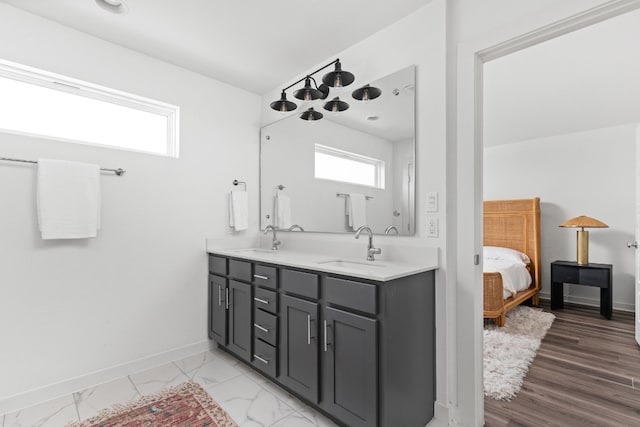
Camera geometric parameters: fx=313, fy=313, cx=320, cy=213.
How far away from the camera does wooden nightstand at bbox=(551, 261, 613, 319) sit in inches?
141

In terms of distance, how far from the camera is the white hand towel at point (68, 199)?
1.94 meters

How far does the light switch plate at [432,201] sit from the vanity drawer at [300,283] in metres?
0.78

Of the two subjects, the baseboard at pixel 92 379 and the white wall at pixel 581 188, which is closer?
the baseboard at pixel 92 379

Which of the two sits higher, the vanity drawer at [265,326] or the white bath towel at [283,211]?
the white bath towel at [283,211]

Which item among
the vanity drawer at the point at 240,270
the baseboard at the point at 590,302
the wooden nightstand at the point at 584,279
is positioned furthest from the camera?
the baseboard at the point at 590,302

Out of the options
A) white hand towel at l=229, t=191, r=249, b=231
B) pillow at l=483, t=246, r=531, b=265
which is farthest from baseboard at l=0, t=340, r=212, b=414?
pillow at l=483, t=246, r=531, b=265

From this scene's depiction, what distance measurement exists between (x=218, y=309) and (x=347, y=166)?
158cm

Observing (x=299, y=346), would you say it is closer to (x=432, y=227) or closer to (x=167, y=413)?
(x=167, y=413)

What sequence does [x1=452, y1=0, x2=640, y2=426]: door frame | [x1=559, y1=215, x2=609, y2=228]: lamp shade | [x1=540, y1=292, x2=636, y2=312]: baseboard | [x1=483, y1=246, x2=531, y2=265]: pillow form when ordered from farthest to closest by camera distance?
[x1=483, y1=246, x2=531, y2=265]: pillow
[x1=540, y1=292, x2=636, y2=312]: baseboard
[x1=559, y1=215, x2=609, y2=228]: lamp shade
[x1=452, y1=0, x2=640, y2=426]: door frame

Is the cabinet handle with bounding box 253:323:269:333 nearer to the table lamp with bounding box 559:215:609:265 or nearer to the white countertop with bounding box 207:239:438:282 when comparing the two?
the white countertop with bounding box 207:239:438:282

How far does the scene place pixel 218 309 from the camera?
2.61 meters

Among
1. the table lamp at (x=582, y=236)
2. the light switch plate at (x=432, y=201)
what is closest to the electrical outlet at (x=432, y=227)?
the light switch plate at (x=432, y=201)

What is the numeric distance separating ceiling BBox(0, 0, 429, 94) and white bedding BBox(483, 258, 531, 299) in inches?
107

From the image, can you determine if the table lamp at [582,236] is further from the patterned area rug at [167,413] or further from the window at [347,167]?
the patterned area rug at [167,413]
